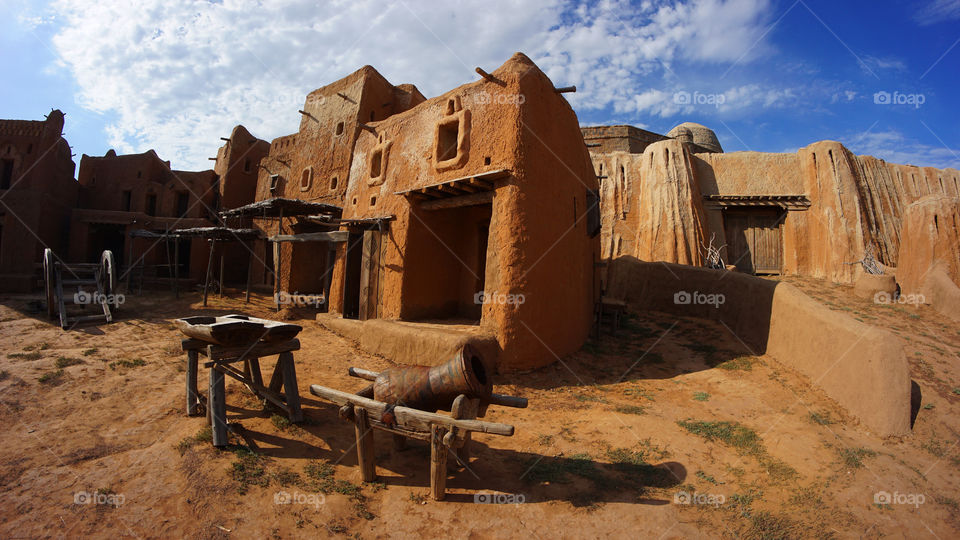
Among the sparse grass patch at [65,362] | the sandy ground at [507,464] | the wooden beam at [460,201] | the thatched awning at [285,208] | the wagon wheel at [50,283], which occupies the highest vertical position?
the thatched awning at [285,208]

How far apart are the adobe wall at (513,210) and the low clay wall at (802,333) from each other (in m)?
3.23

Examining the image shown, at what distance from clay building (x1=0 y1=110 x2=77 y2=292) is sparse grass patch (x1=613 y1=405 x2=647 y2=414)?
2546 centimetres

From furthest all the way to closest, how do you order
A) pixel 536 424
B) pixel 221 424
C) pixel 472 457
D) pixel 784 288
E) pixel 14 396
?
pixel 784 288, pixel 536 424, pixel 14 396, pixel 472 457, pixel 221 424

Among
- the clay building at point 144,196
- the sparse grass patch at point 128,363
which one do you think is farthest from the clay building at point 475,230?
the clay building at point 144,196

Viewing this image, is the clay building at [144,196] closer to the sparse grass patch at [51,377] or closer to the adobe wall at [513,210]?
the adobe wall at [513,210]

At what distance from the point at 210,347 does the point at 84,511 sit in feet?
6.33

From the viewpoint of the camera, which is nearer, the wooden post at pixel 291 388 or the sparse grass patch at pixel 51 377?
the wooden post at pixel 291 388

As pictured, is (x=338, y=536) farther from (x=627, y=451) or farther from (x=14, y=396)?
(x=14, y=396)

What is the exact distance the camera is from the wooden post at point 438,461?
4219 millimetres

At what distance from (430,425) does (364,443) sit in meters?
0.92

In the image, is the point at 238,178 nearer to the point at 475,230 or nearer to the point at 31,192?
the point at 31,192

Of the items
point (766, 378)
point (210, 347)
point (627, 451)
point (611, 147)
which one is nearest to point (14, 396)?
point (210, 347)

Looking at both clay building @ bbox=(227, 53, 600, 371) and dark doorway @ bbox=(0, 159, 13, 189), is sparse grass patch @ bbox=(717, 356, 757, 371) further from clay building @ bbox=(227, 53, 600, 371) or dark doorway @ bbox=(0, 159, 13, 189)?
dark doorway @ bbox=(0, 159, 13, 189)

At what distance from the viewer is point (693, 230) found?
1908cm
